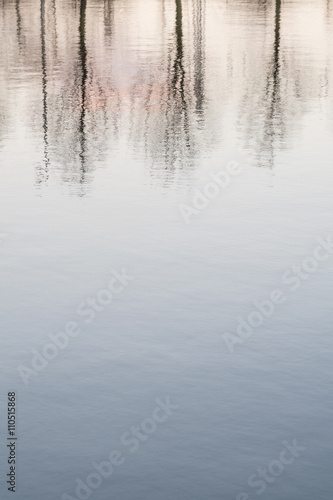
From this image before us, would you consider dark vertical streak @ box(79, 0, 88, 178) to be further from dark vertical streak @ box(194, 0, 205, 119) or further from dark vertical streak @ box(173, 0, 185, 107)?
dark vertical streak @ box(194, 0, 205, 119)

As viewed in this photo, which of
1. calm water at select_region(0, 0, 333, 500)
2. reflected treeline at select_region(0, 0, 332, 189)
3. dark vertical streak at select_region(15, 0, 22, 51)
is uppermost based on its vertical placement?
calm water at select_region(0, 0, 333, 500)

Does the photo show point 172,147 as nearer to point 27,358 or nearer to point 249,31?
point 27,358

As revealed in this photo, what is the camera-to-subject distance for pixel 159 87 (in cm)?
4197

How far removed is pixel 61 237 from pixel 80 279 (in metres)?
2.81

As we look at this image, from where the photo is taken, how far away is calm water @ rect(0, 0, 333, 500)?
12336 millimetres

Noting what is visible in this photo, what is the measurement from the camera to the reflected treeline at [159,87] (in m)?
30.0

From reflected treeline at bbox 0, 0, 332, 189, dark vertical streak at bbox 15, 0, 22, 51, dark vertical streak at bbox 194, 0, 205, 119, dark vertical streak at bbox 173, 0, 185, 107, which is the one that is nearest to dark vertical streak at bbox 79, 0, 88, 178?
reflected treeline at bbox 0, 0, 332, 189

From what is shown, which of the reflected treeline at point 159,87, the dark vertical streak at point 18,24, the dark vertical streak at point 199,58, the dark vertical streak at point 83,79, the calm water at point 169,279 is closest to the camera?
the calm water at point 169,279

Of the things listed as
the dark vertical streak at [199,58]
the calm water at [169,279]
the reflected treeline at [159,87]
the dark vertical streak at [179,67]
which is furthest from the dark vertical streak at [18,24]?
the calm water at [169,279]

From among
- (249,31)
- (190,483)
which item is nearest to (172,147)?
(190,483)

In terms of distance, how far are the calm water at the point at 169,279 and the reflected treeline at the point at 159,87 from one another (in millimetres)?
149

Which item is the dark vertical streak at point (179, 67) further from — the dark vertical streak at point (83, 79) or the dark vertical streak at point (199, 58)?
the dark vertical streak at point (83, 79)

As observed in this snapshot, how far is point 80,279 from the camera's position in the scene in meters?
18.2

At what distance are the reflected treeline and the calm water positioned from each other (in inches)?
5.9
